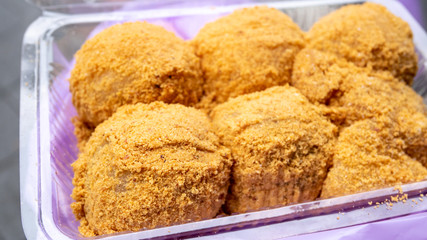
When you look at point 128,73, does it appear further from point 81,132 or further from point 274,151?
point 274,151

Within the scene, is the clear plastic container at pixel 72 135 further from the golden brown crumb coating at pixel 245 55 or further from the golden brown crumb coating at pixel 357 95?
the golden brown crumb coating at pixel 245 55

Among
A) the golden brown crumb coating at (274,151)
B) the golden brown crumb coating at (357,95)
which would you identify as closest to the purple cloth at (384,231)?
the golden brown crumb coating at (274,151)

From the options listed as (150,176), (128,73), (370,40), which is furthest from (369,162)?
(128,73)

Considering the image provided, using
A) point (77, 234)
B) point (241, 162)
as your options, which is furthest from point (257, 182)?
point (77, 234)

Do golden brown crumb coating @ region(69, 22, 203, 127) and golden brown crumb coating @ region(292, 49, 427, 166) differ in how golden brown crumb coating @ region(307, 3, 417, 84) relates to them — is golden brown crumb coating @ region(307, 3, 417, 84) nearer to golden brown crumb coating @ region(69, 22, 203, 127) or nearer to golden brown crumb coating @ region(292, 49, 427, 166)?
golden brown crumb coating @ region(292, 49, 427, 166)

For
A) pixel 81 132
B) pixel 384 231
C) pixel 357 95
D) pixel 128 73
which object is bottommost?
pixel 384 231

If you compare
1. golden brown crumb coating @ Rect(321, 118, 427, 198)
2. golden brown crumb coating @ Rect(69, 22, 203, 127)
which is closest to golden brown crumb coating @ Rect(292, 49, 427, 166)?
golden brown crumb coating @ Rect(321, 118, 427, 198)

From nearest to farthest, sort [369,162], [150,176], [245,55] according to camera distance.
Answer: [150,176], [369,162], [245,55]

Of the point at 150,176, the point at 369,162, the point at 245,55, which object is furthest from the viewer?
the point at 245,55
